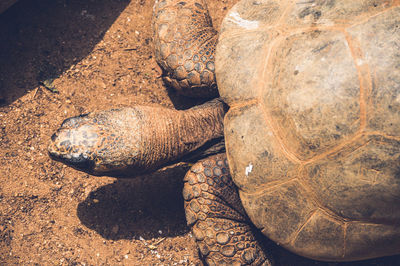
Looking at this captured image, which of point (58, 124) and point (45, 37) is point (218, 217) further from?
point (45, 37)

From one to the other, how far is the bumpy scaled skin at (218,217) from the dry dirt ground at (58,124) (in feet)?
2.07

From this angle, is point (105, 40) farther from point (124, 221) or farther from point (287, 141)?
point (287, 141)

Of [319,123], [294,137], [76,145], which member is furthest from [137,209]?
[319,123]

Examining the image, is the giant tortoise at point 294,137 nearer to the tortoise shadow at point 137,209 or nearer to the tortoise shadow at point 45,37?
the tortoise shadow at point 137,209

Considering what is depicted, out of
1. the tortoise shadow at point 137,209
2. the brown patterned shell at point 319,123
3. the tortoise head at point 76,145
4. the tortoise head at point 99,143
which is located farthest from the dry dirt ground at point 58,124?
the brown patterned shell at point 319,123

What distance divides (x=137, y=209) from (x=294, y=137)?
1.98 m

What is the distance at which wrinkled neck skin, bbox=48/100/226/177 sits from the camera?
2293 mm

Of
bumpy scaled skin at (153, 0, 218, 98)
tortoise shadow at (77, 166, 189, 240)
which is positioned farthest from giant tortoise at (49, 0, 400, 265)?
tortoise shadow at (77, 166, 189, 240)

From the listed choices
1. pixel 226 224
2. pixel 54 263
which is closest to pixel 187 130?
pixel 226 224

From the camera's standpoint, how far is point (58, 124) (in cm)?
335

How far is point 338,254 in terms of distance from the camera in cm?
221

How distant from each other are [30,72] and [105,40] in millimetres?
900

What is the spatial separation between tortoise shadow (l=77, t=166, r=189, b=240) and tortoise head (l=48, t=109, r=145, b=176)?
851mm

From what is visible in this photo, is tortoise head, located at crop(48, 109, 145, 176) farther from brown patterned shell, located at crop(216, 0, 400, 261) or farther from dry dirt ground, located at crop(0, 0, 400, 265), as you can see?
dry dirt ground, located at crop(0, 0, 400, 265)
